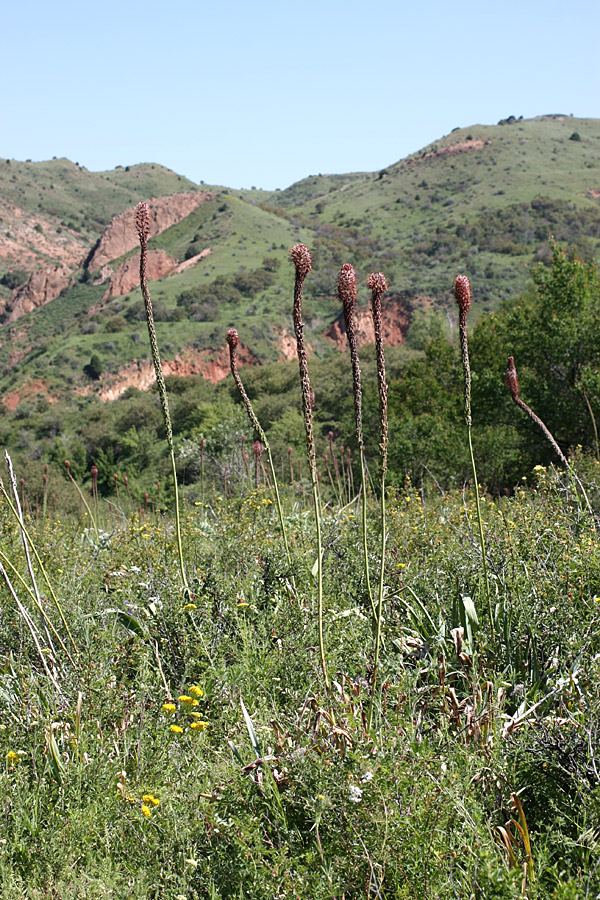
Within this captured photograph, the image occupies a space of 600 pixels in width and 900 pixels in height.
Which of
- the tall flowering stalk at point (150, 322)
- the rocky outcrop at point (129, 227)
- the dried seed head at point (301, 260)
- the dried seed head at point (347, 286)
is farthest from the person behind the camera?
the rocky outcrop at point (129, 227)

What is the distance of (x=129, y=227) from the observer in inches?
3762

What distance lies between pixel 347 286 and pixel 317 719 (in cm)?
179

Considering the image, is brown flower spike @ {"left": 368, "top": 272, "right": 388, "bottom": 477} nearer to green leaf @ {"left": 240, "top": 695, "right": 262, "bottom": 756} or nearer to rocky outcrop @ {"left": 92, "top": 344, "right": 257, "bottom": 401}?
green leaf @ {"left": 240, "top": 695, "right": 262, "bottom": 756}

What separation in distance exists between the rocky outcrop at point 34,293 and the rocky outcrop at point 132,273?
13238 mm

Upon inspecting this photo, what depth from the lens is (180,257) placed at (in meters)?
88.9

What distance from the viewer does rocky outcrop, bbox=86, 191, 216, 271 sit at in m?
98.4

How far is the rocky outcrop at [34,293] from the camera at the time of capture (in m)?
94.4

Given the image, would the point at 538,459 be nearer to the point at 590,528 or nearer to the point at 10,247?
the point at 590,528

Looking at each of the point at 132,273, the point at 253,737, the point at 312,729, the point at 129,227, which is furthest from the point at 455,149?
the point at 253,737

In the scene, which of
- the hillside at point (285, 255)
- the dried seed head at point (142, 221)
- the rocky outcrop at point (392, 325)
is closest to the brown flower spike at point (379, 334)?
the dried seed head at point (142, 221)

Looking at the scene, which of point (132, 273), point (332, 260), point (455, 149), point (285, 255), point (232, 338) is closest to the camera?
point (232, 338)

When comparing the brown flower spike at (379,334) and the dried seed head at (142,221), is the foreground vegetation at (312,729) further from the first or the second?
the dried seed head at (142,221)

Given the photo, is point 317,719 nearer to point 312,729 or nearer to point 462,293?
point 312,729

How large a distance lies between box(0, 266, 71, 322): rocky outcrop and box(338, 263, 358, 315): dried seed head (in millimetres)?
99724
